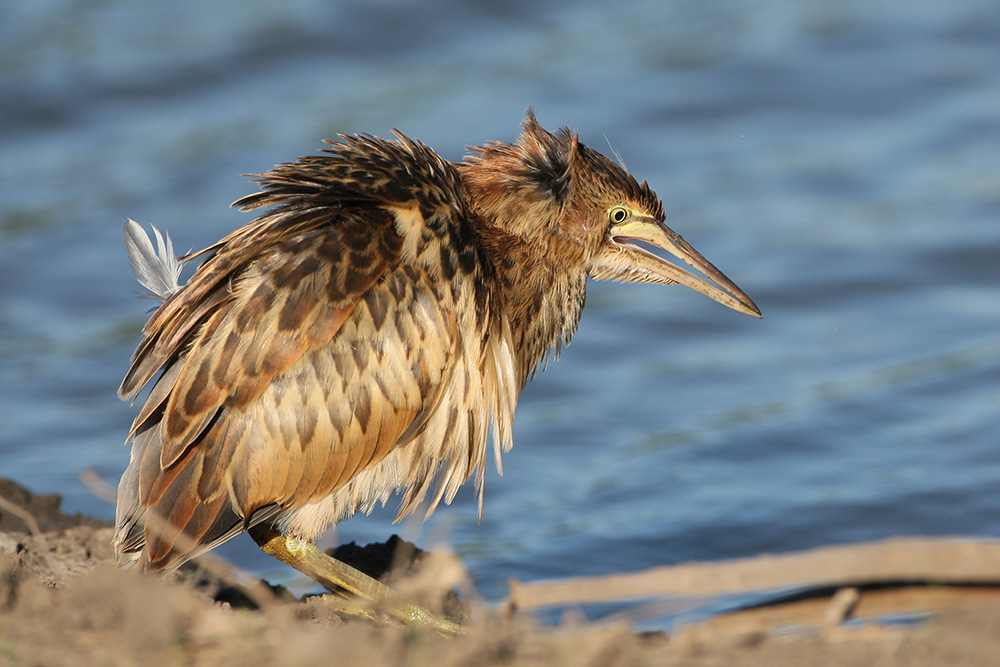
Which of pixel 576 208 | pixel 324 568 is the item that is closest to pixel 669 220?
pixel 576 208

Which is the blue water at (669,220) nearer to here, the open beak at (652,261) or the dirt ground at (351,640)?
the open beak at (652,261)

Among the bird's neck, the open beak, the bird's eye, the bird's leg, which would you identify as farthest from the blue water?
the bird's eye

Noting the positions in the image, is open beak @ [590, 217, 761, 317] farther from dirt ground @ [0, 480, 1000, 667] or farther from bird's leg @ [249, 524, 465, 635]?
dirt ground @ [0, 480, 1000, 667]

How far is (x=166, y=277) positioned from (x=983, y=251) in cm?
684

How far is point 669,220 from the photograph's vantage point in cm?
1062

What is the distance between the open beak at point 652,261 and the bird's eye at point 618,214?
0.10 ft

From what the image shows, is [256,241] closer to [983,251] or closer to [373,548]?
[373,548]

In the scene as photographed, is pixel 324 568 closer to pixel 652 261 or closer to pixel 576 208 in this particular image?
pixel 576 208

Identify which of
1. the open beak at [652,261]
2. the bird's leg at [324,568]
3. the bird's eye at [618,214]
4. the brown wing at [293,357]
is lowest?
the bird's leg at [324,568]

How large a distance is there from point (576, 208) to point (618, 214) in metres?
0.24

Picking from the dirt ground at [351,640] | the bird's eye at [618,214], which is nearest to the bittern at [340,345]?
the bird's eye at [618,214]

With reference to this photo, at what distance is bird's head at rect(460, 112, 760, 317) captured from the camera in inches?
231

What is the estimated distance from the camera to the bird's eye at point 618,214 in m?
6.09

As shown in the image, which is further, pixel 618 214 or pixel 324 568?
pixel 618 214
